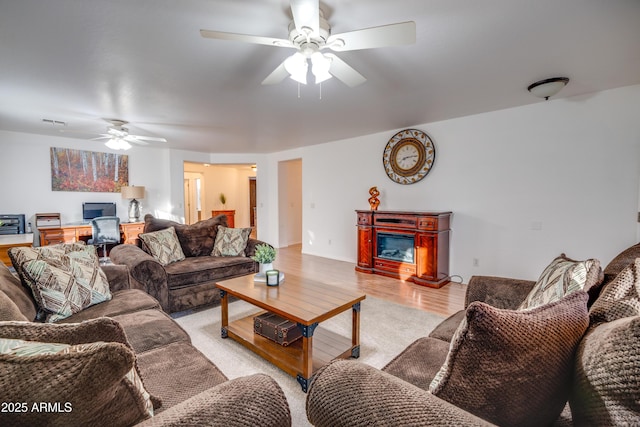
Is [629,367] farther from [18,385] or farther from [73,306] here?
[73,306]

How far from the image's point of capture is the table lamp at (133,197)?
5.50 metres

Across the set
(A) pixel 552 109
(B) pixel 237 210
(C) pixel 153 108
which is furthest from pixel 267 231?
(A) pixel 552 109

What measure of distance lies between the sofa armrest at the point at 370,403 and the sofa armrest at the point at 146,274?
243cm

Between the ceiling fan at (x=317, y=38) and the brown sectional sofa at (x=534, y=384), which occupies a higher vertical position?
the ceiling fan at (x=317, y=38)

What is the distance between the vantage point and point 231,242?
3732 mm

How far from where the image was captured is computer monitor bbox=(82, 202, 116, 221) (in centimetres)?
536

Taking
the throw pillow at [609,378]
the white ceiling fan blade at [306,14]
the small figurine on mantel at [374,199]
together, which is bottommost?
the throw pillow at [609,378]

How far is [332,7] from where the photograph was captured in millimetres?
1724

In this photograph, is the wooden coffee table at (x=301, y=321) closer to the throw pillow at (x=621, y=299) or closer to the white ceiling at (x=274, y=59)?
the throw pillow at (x=621, y=299)

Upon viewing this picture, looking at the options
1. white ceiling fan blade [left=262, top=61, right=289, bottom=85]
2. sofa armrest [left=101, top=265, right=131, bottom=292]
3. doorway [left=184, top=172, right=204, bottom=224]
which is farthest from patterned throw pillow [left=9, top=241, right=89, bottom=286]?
doorway [left=184, top=172, right=204, bottom=224]

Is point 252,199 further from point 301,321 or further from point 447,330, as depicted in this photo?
point 447,330

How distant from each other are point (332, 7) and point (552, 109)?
3.20m

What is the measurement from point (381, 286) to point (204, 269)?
2361 millimetres

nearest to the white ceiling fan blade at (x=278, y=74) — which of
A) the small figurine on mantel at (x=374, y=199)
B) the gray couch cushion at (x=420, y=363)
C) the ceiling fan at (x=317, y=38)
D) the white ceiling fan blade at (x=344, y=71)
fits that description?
the ceiling fan at (x=317, y=38)
